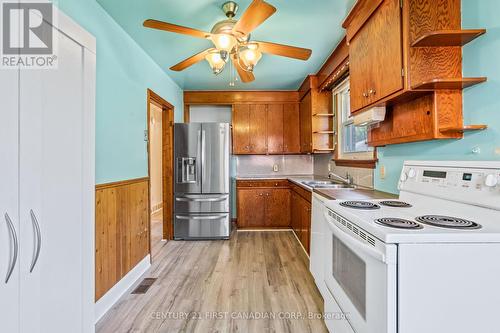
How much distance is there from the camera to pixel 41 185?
43.4 inches

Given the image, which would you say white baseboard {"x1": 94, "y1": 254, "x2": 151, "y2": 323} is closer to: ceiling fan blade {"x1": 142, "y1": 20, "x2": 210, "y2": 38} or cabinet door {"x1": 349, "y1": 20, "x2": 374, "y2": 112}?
ceiling fan blade {"x1": 142, "y1": 20, "x2": 210, "y2": 38}

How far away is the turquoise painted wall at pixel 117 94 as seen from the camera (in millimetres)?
1881

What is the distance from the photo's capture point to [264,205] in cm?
412

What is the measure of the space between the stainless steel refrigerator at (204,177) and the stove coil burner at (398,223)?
2.75m

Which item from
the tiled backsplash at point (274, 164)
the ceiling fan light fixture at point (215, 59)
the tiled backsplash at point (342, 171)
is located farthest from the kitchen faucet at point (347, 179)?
the ceiling fan light fixture at point (215, 59)

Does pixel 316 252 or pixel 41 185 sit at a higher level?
pixel 41 185

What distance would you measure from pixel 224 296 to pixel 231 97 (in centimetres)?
320

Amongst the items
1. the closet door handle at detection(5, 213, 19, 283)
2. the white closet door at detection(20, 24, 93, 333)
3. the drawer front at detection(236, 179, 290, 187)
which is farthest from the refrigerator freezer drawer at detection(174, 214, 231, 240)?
the closet door handle at detection(5, 213, 19, 283)

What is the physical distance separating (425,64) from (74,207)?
7.11 feet

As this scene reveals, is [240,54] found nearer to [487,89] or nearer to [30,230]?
[487,89]

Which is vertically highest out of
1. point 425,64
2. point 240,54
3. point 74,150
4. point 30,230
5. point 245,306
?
point 240,54

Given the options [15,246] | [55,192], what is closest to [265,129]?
[55,192]

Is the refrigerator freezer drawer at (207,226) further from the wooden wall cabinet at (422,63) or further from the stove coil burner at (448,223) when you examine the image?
the stove coil burner at (448,223)

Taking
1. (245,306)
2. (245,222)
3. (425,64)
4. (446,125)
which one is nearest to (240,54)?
(425,64)
